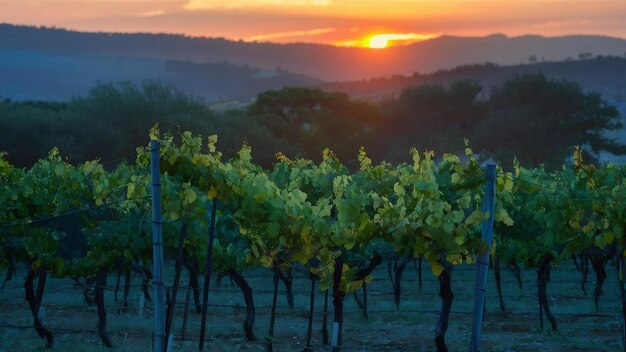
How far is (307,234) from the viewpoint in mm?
11086

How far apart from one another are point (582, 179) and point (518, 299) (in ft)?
33.0

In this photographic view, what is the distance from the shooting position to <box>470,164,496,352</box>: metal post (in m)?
9.49

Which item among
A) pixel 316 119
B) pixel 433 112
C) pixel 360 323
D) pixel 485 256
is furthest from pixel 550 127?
pixel 485 256

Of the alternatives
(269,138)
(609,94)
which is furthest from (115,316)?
(609,94)

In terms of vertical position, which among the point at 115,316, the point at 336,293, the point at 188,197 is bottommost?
the point at 115,316

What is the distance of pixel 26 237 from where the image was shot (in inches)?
579

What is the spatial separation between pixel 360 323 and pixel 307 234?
7.59 meters

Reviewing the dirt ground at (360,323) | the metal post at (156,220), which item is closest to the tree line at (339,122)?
the dirt ground at (360,323)

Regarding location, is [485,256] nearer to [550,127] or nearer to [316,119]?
[550,127]

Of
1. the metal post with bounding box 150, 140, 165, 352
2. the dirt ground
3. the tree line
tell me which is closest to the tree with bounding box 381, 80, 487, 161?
the tree line

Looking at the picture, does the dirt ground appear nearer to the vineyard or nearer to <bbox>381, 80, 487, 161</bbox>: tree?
the vineyard

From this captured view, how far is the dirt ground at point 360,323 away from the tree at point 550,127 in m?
36.3

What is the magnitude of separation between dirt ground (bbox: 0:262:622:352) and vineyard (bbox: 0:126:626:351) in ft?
0.32

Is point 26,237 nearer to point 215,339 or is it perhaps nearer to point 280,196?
point 215,339
